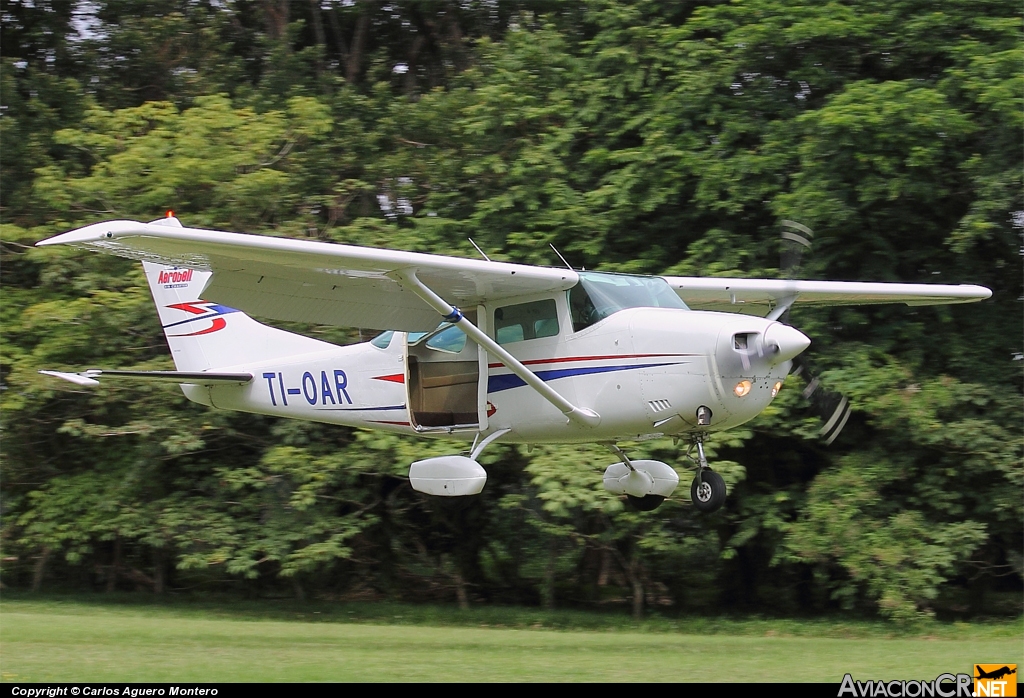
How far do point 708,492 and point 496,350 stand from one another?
2221 millimetres

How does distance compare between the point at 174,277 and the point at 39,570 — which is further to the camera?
the point at 39,570

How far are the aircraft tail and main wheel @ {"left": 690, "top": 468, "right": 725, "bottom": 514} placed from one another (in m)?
4.19

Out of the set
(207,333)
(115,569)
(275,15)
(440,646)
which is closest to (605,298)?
(440,646)

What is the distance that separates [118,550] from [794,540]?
10492mm

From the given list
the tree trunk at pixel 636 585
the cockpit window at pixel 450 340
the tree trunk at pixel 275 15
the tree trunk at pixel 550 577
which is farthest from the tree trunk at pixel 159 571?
the tree trunk at pixel 275 15

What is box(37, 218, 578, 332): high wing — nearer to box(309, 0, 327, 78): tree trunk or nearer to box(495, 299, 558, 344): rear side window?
box(495, 299, 558, 344): rear side window

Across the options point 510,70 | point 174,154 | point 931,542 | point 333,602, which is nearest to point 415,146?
point 510,70

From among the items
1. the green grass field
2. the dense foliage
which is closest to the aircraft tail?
the dense foliage

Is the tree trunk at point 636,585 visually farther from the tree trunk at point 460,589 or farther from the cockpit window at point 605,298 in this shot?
the cockpit window at point 605,298

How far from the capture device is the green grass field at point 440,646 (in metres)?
8.11

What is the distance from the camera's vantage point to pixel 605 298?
954cm

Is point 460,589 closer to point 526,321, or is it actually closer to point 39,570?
point 39,570

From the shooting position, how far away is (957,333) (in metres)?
15.2

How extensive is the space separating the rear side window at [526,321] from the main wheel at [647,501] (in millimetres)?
2090
